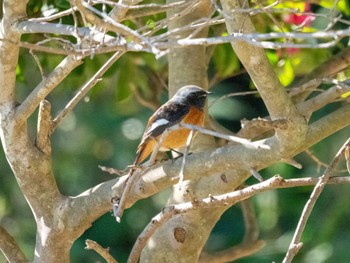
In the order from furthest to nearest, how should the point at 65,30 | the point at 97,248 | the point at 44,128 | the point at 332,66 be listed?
1. the point at 332,66
2. the point at 44,128
3. the point at 97,248
4. the point at 65,30

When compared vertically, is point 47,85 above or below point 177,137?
above

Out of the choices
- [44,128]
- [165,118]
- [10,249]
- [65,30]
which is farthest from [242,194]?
[165,118]

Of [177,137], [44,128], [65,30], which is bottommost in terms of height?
[177,137]

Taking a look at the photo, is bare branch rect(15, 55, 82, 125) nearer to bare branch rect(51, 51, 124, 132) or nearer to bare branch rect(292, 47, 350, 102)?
bare branch rect(51, 51, 124, 132)

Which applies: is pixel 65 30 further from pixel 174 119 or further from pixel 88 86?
pixel 174 119

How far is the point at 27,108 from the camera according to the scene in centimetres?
391

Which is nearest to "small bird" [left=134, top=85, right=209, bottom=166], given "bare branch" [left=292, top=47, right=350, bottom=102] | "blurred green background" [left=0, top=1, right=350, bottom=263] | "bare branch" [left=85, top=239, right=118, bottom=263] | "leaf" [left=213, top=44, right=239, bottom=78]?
"leaf" [left=213, top=44, right=239, bottom=78]

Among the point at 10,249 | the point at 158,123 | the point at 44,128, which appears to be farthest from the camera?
the point at 158,123

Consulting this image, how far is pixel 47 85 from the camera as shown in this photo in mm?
3809

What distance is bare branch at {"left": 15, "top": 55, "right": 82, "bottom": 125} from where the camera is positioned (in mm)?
3740

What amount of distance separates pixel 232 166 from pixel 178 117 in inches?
69.5

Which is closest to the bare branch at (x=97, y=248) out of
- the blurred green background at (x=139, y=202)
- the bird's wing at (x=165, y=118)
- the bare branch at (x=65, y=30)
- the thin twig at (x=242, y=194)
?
the thin twig at (x=242, y=194)

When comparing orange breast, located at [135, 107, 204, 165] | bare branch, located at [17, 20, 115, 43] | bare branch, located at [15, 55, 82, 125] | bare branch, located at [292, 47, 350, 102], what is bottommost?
orange breast, located at [135, 107, 204, 165]

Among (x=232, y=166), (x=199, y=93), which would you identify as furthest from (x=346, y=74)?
(x=232, y=166)
